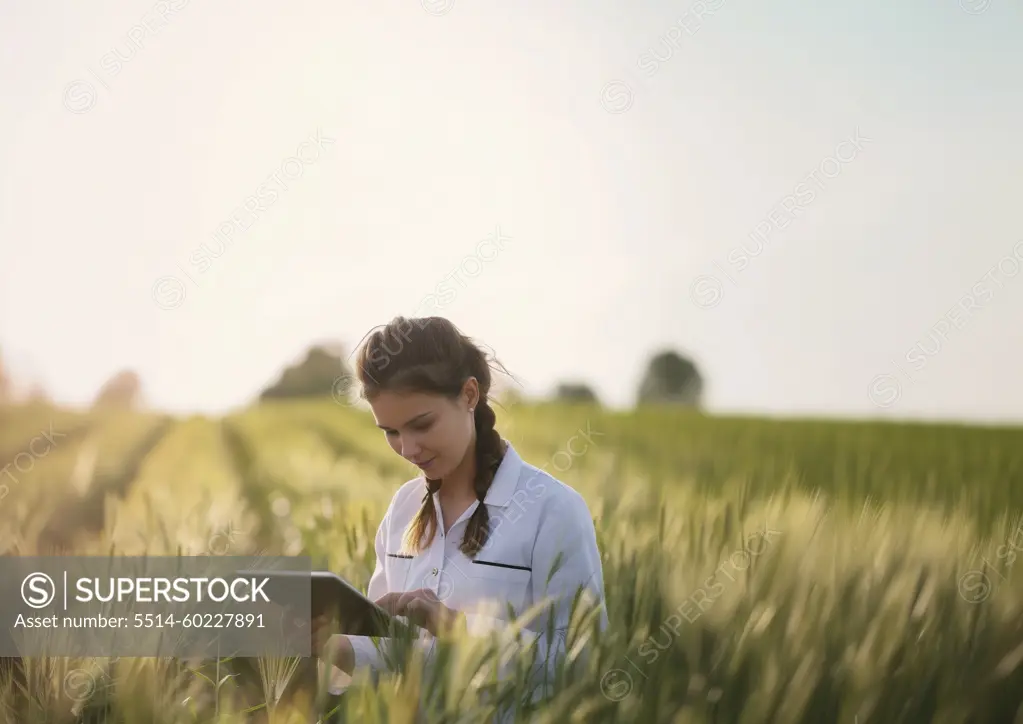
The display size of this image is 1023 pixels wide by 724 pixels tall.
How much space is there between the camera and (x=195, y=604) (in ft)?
5.08

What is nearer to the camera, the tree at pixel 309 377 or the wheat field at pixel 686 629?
the wheat field at pixel 686 629

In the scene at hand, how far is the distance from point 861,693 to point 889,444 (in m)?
5.59

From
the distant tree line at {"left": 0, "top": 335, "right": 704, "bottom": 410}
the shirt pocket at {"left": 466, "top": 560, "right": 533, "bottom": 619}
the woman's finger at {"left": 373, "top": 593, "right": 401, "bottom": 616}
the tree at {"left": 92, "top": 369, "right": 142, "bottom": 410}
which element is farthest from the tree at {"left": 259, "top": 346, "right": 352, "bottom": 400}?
the woman's finger at {"left": 373, "top": 593, "right": 401, "bottom": 616}

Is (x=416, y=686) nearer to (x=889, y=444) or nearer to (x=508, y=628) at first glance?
(x=508, y=628)

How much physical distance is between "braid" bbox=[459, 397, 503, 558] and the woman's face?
0.29 ft

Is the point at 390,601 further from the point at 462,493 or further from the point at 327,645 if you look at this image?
the point at 327,645

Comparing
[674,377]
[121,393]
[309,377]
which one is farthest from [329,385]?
[674,377]

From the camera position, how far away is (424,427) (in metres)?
1.93

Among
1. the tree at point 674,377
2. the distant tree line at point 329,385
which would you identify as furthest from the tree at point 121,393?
the tree at point 674,377

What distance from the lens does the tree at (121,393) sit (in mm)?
9820

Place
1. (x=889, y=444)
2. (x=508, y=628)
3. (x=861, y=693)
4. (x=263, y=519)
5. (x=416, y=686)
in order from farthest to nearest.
Result: (x=889, y=444) → (x=263, y=519) → (x=861, y=693) → (x=508, y=628) → (x=416, y=686)

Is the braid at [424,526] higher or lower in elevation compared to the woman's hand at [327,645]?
higher

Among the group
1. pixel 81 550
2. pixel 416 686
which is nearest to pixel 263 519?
pixel 81 550

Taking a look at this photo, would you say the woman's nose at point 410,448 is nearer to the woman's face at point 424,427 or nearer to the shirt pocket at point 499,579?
the woman's face at point 424,427
